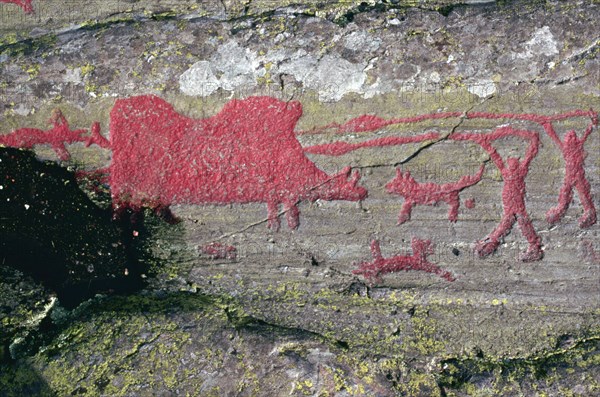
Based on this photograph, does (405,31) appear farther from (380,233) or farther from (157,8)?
(157,8)

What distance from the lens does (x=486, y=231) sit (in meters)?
2.74

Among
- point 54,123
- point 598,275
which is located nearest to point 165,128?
point 54,123

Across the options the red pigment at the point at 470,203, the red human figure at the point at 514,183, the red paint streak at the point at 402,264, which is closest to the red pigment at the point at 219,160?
the red paint streak at the point at 402,264

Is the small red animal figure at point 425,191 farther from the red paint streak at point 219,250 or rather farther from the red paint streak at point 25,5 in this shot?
the red paint streak at point 25,5

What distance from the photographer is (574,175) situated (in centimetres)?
267

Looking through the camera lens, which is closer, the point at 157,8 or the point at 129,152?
the point at 129,152

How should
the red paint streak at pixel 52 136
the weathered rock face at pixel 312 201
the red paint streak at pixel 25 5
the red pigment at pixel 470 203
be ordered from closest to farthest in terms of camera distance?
the weathered rock face at pixel 312 201 → the red pigment at pixel 470 203 → the red paint streak at pixel 52 136 → the red paint streak at pixel 25 5

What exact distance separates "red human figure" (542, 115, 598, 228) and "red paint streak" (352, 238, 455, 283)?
0.57 metres

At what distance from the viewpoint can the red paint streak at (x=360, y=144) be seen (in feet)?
8.93

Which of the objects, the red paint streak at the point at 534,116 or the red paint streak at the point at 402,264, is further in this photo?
the red paint streak at the point at 402,264

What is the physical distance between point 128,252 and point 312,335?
934mm

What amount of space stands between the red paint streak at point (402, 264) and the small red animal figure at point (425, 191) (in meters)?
0.16

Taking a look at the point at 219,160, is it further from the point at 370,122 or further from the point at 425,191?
the point at 425,191

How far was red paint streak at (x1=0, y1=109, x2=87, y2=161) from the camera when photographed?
113 inches
